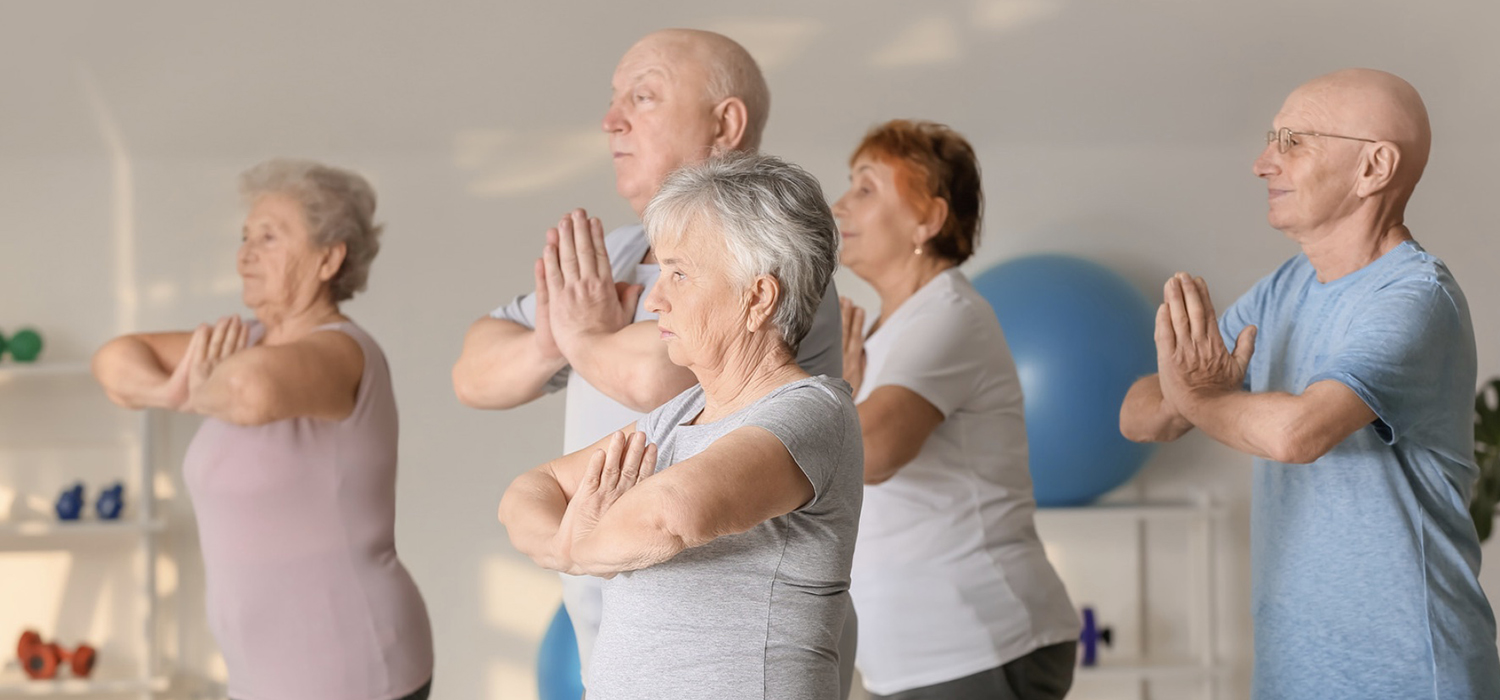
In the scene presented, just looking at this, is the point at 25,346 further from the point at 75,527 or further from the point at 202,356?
the point at 202,356

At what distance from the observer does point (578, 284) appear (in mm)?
1566

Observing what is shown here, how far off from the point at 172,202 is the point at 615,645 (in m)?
3.02

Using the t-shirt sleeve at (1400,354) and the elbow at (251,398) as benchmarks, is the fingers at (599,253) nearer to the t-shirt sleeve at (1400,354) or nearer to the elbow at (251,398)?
the elbow at (251,398)

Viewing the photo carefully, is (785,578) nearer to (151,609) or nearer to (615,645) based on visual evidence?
(615,645)

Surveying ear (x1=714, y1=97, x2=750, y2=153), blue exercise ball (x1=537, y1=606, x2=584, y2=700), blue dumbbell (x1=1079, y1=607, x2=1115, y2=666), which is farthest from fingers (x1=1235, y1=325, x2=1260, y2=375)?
blue dumbbell (x1=1079, y1=607, x2=1115, y2=666)

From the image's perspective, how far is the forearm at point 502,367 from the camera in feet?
5.46

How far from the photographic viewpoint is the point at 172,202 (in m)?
3.73

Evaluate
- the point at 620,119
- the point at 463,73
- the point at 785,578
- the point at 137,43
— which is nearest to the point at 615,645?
the point at 785,578

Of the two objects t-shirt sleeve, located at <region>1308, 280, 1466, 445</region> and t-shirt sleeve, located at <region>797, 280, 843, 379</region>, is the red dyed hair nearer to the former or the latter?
t-shirt sleeve, located at <region>797, 280, 843, 379</region>

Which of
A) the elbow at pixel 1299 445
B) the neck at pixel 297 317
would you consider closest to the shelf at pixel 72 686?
the neck at pixel 297 317

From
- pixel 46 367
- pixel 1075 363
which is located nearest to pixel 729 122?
pixel 1075 363

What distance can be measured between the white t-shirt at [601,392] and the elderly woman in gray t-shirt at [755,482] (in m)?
0.26

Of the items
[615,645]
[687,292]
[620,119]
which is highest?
[620,119]

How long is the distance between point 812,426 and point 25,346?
3093mm
